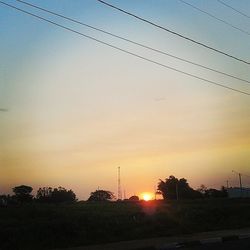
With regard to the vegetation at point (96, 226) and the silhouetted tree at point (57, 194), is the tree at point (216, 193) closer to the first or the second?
the silhouetted tree at point (57, 194)

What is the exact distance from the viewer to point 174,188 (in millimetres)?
128750

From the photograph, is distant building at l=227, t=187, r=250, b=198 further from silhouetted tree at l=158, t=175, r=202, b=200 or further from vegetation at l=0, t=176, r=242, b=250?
vegetation at l=0, t=176, r=242, b=250

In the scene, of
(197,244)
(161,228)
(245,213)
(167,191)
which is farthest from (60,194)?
(197,244)

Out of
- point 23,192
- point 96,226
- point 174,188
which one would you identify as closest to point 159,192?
point 174,188

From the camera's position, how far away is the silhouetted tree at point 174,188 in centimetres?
12281

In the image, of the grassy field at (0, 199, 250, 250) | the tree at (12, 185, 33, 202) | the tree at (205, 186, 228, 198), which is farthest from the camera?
the tree at (205, 186, 228, 198)

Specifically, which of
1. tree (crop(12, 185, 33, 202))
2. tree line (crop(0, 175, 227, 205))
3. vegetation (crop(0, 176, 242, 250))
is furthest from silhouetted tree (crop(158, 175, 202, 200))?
vegetation (crop(0, 176, 242, 250))

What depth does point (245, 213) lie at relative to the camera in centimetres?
3841

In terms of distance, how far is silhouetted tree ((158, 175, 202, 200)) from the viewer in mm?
122812

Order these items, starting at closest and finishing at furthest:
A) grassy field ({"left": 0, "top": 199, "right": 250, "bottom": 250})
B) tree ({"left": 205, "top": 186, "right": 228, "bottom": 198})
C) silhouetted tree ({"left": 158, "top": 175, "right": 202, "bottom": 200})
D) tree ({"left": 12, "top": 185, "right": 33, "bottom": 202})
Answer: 1. grassy field ({"left": 0, "top": 199, "right": 250, "bottom": 250})
2. tree ({"left": 12, "top": 185, "right": 33, "bottom": 202})
3. silhouetted tree ({"left": 158, "top": 175, "right": 202, "bottom": 200})
4. tree ({"left": 205, "top": 186, "right": 228, "bottom": 198})

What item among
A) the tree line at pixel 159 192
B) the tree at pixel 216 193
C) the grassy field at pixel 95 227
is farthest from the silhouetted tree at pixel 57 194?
the grassy field at pixel 95 227

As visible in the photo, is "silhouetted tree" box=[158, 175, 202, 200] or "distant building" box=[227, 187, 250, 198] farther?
"distant building" box=[227, 187, 250, 198]

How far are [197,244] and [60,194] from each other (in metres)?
91.6

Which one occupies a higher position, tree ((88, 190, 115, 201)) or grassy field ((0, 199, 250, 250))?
tree ((88, 190, 115, 201))
